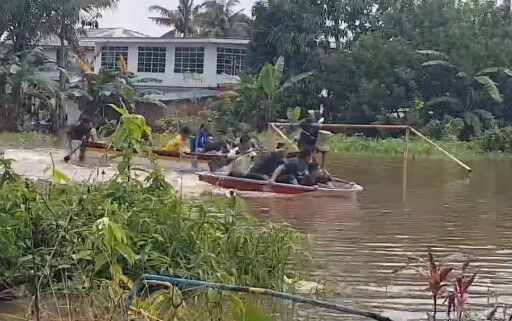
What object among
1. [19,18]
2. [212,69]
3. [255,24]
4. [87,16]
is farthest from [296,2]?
[19,18]

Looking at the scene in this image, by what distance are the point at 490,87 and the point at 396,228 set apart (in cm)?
2059

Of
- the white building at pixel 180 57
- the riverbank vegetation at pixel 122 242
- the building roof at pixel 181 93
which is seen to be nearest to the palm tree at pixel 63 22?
Answer: the building roof at pixel 181 93

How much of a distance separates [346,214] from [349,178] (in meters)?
6.51

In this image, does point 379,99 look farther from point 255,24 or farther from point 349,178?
point 349,178

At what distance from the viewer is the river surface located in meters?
8.24

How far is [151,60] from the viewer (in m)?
40.8

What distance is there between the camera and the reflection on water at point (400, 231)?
8.27 m

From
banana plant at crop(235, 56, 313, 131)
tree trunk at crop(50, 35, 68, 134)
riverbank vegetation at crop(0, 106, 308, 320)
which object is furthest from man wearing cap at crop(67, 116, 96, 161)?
riverbank vegetation at crop(0, 106, 308, 320)

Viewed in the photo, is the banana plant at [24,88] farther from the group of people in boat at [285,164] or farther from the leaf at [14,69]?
the group of people in boat at [285,164]

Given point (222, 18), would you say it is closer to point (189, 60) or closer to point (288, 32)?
point (189, 60)

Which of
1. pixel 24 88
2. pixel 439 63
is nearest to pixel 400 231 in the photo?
pixel 24 88

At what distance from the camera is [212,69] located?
1570 inches

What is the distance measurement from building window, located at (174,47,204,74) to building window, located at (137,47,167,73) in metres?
0.72

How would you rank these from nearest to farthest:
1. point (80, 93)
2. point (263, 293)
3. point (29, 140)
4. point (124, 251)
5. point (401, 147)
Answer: point (263, 293) → point (124, 251) → point (29, 140) → point (401, 147) → point (80, 93)
